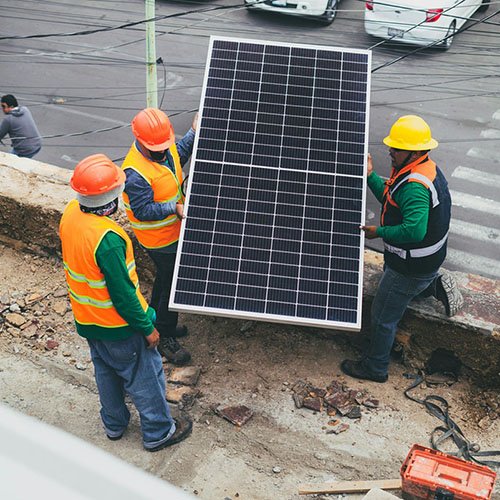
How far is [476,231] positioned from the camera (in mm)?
12781

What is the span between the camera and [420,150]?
5.61 metres

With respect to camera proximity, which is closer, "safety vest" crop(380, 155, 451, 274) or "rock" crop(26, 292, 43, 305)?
"safety vest" crop(380, 155, 451, 274)

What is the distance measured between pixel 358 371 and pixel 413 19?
12.7 m

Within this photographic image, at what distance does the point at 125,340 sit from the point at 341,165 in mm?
2170

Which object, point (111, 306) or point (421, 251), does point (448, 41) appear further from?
point (111, 306)

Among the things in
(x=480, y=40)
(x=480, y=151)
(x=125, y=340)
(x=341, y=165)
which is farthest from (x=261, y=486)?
(x=480, y=40)

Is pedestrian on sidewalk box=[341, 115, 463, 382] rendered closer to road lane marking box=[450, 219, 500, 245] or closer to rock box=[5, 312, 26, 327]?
rock box=[5, 312, 26, 327]

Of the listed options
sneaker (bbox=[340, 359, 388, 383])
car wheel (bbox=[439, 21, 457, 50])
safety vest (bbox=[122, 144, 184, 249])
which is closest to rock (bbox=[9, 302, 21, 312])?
safety vest (bbox=[122, 144, 184, 249])

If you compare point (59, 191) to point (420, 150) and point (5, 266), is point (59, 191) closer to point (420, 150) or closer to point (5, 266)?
point (5, 266)

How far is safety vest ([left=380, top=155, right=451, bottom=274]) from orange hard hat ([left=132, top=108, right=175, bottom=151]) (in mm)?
1658

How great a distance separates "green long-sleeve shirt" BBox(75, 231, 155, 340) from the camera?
488 cm

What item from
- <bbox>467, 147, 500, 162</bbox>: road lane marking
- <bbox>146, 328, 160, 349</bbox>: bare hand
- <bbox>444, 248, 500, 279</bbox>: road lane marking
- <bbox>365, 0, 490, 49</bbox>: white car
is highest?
<bbox>146, 328, 160, 349</bbox>: bare hand

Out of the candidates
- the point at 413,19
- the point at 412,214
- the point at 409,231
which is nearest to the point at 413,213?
the point at 412,214

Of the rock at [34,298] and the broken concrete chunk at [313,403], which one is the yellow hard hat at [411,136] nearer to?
the broken concrete chunk at [313,403]
